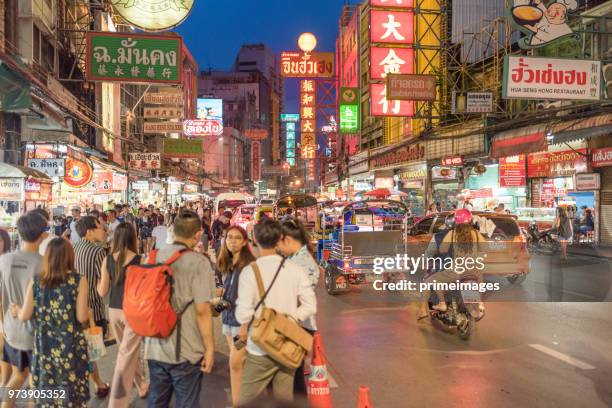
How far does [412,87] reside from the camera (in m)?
21.2

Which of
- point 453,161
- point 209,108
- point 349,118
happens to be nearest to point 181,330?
point 453,161

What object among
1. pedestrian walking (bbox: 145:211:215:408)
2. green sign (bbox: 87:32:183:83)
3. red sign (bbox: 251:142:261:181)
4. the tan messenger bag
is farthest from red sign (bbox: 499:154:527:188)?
red sign (bbox: 251:142:261:181)

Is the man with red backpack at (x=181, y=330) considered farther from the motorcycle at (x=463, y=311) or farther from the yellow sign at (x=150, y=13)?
the yellow sign at (x=150, y=13)

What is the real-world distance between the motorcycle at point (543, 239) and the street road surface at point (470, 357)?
343 inches

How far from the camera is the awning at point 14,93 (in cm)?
1045

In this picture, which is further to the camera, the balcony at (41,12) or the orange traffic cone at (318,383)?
the balcony at (41,12)

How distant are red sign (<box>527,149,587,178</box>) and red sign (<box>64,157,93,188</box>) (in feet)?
56.1

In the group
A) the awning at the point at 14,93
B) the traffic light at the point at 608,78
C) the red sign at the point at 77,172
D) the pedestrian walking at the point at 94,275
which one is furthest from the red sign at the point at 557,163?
the pedestrian walking at the point at 94,275

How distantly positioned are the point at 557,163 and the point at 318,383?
1934cm

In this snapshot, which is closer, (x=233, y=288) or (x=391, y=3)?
(x=233, y=288)

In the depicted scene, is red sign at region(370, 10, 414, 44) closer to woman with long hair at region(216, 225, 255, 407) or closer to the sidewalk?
the sidewalk

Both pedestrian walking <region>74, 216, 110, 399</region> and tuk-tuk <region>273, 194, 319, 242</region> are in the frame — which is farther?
tuk-tuk <region>273, 194, 319, 242</region>

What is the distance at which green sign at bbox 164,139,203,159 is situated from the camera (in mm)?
34219

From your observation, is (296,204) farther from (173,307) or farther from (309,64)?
(309,64)
